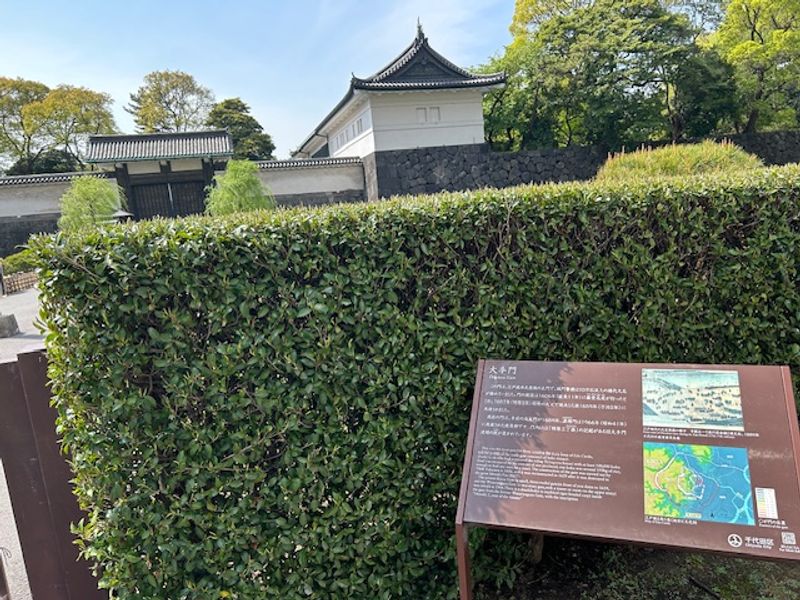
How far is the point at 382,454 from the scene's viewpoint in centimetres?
189

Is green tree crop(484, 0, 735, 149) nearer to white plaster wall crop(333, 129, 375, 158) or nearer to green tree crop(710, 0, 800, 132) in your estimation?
green tree crop(710, 0, 800, 132)

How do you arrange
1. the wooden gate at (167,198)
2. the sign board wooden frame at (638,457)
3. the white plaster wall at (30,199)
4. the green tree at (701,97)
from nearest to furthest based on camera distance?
the sign board wooden frame at (638,457) < the white plaster wall at (30,199) < the wooden gate at (167,198) < the green tree at (701,97)

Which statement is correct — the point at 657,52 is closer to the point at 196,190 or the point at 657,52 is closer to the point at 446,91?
the point at 446,91

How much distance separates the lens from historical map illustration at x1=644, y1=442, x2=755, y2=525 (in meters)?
1.57

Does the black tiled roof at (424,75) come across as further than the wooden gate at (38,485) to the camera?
Yes

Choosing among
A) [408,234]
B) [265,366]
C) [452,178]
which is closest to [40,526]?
[265,366]

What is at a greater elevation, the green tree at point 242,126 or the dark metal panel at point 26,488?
the green tree at point 242,126

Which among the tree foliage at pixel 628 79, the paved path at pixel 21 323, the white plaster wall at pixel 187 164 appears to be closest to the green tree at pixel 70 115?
the white plaster wall at pixel 187 164

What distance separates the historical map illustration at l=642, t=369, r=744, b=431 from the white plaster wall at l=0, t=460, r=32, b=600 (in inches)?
102

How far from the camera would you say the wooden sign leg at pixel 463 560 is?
1.72 meters

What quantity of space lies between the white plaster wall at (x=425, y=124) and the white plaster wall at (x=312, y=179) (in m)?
1.80

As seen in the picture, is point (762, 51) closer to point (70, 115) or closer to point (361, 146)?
point (361, 146)

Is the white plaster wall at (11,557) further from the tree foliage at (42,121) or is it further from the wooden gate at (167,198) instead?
the tree foliage at (42,121)

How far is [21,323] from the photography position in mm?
9703
